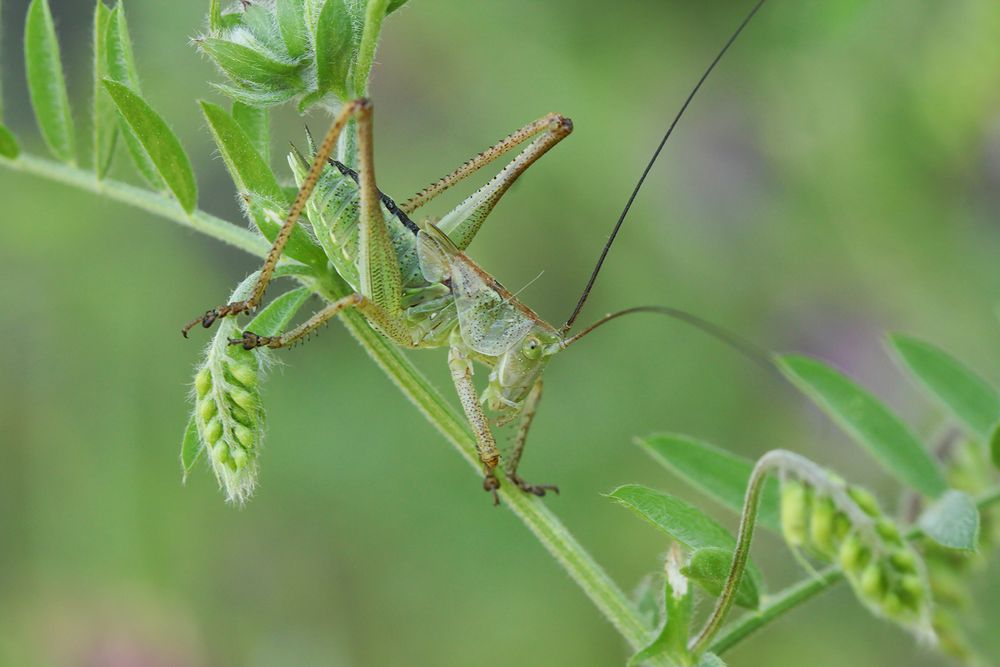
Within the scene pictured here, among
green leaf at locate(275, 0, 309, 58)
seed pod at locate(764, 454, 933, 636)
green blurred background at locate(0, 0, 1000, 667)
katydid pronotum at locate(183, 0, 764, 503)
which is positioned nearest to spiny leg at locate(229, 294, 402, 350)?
katydid pronotum at locate(183, 0, 764, 503)

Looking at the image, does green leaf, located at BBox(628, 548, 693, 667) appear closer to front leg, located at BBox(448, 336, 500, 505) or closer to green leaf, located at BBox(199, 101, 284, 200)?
front leg, located at BBox(448, 336, 500, 505)

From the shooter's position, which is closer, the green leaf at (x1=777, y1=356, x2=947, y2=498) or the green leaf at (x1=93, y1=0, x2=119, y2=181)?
the green leaf at (x1=93, y1=0, x2=119, y2=181)

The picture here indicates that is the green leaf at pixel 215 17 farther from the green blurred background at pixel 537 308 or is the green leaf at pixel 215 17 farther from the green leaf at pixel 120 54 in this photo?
the green blurred background at pixel 537 308

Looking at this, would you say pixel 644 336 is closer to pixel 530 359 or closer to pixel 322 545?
pixel 322 545

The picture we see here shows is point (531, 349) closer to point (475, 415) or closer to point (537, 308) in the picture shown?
point (475, 415)

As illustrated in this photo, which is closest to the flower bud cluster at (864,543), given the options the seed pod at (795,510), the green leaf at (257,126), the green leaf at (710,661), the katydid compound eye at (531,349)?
the seed pod at (795,510)

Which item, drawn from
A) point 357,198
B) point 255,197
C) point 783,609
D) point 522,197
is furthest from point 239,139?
point 522,197
